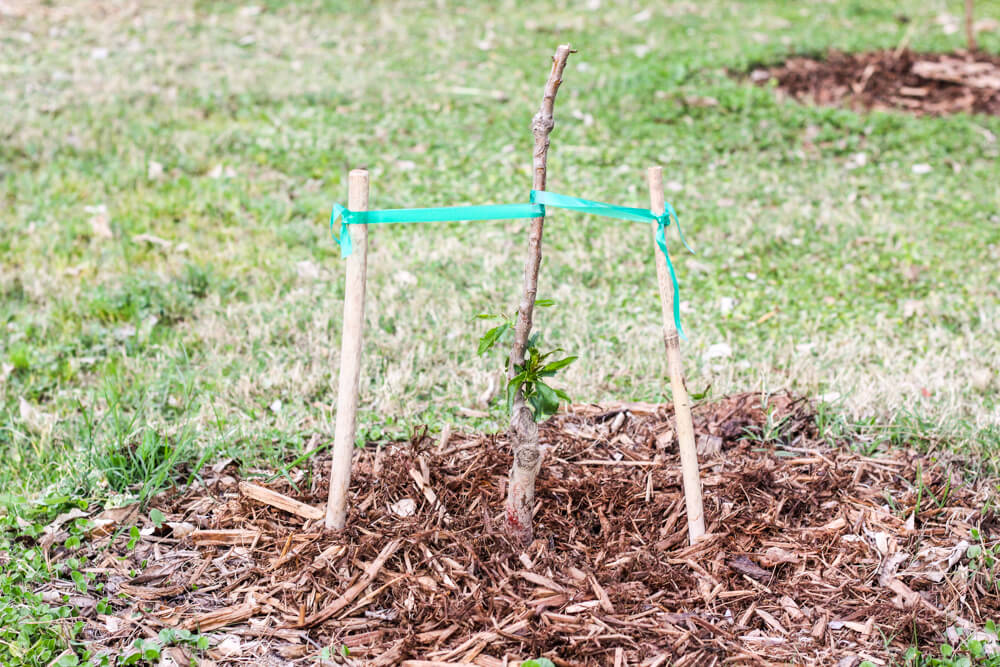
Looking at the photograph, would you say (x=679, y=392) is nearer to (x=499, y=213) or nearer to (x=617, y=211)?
(x=617, y=211)

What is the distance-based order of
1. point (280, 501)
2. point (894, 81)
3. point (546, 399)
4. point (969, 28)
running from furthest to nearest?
point (969, 28) → point (894, 81) → point (280, 501) → point (546, 399)

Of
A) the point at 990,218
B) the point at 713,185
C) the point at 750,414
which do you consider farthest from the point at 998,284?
the point at 750,414

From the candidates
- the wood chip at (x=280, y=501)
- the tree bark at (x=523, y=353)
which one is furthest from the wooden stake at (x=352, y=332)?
the tree bark at (x=523, y=353)

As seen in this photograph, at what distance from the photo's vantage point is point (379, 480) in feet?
10.6

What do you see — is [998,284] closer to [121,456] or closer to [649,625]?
[649,625]

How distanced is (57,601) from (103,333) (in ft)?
7.09

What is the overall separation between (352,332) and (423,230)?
3.26m

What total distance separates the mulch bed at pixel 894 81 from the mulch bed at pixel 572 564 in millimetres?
5386

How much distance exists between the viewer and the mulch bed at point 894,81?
26.3ft

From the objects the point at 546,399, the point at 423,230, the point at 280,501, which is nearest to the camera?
the point at 546,399

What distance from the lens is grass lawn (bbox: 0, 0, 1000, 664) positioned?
3973 mm

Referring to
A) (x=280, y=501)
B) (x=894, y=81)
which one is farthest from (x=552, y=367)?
(x=894, y=81)

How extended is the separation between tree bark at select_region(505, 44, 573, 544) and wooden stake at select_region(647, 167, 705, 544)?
0.39 metres

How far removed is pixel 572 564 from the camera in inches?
113
